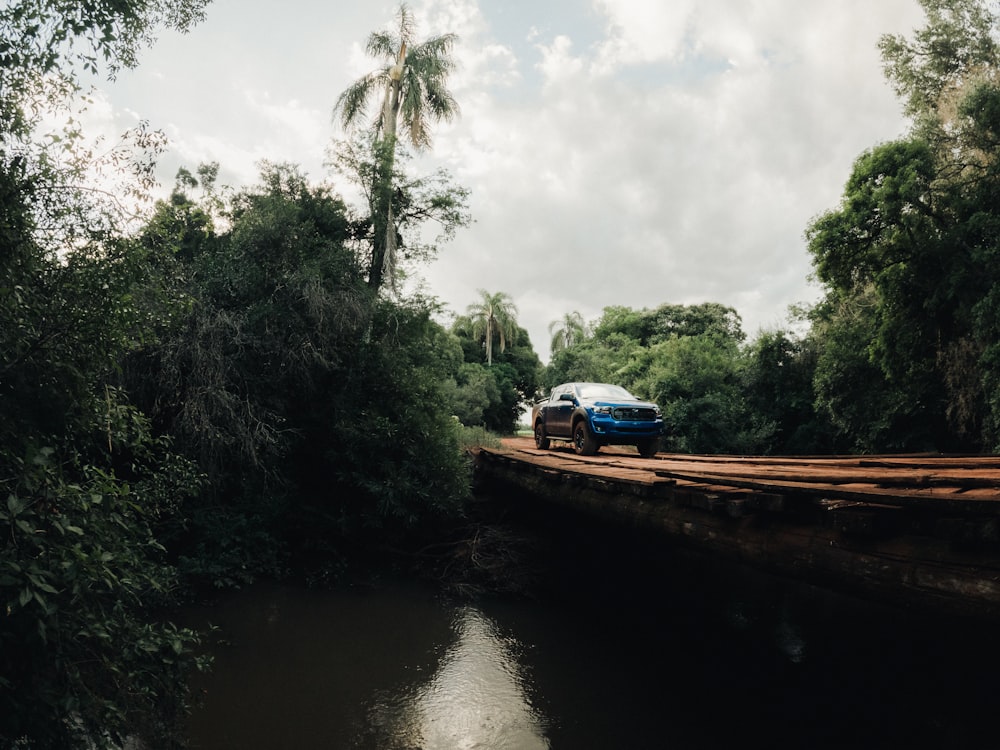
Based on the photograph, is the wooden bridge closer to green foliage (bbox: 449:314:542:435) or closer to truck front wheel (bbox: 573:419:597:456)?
truck front wheel (bbox: 573:419:597:456)

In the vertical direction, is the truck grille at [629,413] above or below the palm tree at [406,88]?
below

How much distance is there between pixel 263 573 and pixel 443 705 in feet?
19.7

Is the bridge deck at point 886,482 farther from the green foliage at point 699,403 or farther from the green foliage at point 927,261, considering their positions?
the green foliage at point 699,403

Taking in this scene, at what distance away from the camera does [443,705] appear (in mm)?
6652

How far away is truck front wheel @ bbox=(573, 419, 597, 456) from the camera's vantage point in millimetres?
11922

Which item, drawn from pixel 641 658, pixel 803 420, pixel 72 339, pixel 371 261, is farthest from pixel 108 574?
pixel 803 420

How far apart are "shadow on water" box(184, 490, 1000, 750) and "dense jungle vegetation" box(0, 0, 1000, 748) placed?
141 centimetres

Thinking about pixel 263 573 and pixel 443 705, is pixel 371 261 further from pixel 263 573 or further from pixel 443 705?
pixel 443 705

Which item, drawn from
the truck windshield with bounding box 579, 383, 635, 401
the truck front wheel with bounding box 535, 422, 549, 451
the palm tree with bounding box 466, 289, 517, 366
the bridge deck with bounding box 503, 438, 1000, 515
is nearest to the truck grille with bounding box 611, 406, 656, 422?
the truck windshield with bounding box 579, 383, 635, 401

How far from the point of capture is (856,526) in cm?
385

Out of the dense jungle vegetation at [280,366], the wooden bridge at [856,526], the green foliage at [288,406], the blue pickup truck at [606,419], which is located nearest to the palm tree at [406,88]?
the dense jungle vegetation at [280,366]

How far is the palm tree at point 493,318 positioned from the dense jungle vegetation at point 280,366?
A: 23567 mm

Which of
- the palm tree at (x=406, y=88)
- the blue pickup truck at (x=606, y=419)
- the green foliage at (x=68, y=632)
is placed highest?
the palm tree at (x=406, y=88)

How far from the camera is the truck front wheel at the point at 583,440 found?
11922 mm
